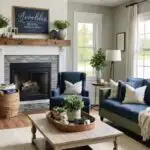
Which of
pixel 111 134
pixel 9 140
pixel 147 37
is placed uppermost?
pixel 147 37

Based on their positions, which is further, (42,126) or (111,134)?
(42,126)

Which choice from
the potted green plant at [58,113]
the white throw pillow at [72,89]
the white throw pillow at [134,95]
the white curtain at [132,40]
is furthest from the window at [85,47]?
the potted green plant at [58,113]

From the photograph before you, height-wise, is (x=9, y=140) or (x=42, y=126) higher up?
(x=42, y=126)

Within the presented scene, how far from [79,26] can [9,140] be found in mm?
3588

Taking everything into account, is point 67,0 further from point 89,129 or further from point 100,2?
point 89,129

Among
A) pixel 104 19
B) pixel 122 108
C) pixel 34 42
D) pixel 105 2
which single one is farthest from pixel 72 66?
pixel 122 108

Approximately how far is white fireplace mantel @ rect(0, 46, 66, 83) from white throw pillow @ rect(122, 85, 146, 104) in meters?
2.08

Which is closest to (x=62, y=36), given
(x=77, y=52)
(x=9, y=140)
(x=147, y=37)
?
(x=77, y=52)

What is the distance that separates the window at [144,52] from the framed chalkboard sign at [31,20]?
7.01 feet

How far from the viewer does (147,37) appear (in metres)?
5.72

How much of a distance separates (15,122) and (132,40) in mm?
3086

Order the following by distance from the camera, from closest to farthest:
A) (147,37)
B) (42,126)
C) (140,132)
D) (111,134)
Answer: (111,134) → (42,126) → (140,132) → (147,37)

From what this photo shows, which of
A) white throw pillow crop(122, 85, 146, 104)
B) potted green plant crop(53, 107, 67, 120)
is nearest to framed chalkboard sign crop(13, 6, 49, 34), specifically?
white throw pillow crop(122, 85, 146, 104)

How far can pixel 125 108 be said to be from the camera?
4156mm
